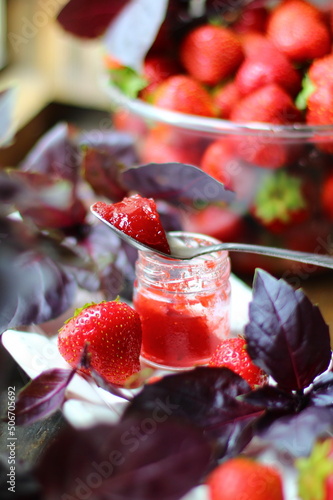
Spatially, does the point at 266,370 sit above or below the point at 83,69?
above

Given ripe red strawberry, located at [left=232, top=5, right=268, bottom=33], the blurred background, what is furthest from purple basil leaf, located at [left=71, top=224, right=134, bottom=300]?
the blurred background

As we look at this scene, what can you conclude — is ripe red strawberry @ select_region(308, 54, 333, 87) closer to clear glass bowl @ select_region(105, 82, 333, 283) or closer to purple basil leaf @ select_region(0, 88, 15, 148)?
clear glass bowl @ select_region(105, 82, 333, 283)

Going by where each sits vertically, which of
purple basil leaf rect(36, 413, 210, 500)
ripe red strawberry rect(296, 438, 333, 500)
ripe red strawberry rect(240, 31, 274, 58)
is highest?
purple basil leaf rect(36, 413, 210, 500)

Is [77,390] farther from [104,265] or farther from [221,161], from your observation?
[221,161]

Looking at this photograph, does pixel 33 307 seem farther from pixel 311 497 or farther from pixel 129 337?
pixel 311 497

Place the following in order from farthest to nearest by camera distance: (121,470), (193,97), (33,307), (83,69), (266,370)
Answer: (83,69) < (193,97) < (33,307) < (266,370) < (121,470)

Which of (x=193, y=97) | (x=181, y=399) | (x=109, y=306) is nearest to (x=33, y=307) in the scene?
(x=109, y=306)
